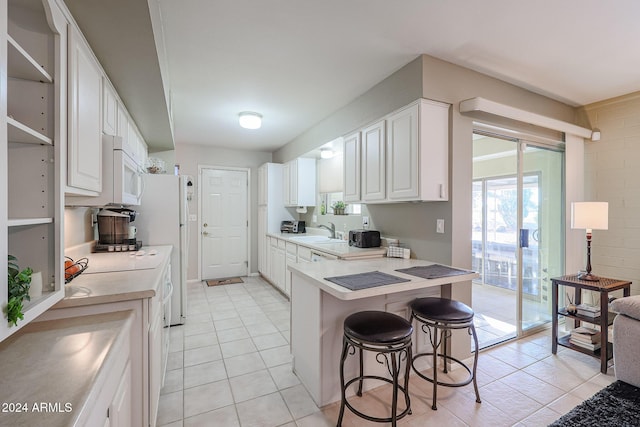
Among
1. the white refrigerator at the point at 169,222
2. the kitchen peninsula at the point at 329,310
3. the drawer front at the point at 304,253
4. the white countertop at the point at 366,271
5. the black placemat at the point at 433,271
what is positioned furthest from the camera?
the drawer front at the point at 304,253

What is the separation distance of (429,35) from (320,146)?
6.87 ft

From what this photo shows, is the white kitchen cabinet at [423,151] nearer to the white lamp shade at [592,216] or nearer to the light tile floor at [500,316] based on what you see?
the white lamp shade at [592,216]

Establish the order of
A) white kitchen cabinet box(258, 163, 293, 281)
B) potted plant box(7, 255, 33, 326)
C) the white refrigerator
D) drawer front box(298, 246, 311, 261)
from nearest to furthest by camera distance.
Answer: potted plant box(7, 255, 33, 326)
the white refrigerator
drawer front box(298, 246, 311, 261)
white kitchen cabinet box(258, 163, 293, 281)

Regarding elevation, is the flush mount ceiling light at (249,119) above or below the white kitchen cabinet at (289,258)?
above

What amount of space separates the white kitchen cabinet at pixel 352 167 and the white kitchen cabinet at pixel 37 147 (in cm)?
236

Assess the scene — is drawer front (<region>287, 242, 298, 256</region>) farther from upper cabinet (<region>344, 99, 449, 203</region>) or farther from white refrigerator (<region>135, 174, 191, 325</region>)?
upper cabinet (<region>344, 99, 449, 203</region>)

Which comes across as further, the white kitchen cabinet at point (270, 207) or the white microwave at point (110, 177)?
the white kitchen cabinet at point (270, 207)

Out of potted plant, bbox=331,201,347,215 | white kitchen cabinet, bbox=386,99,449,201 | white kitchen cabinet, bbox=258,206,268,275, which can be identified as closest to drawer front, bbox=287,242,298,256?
potted plant, bbox=331,201,347,215

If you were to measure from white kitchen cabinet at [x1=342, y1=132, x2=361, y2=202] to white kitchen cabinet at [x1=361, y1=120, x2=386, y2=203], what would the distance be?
0.08 metres

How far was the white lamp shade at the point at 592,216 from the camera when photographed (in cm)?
257

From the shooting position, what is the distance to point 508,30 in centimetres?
200

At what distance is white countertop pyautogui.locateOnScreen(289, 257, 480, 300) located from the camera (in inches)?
67.1

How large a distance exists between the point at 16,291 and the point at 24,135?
1.74 ft

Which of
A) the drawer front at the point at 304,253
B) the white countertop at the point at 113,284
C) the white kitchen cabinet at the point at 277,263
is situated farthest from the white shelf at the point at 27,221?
the white kitchen cabinet at the point at 277,263
